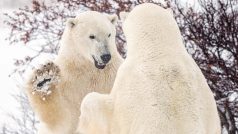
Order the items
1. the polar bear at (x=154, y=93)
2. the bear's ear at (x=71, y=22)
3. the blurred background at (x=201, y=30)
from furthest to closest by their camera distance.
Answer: the blurred background at (x=201, y=30) → the bear's ear at (x=71, y=22) → the polar bear at (x=154, y=93)

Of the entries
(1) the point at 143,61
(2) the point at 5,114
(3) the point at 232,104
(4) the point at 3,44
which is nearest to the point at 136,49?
(1) the point at 143,61

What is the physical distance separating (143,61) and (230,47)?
16.9 feet

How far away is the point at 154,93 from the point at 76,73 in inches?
44.6

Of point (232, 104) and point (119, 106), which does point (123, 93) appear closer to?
point (119, 106)

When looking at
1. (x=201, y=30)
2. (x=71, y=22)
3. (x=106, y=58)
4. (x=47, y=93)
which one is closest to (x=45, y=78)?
(x=47, y=93)

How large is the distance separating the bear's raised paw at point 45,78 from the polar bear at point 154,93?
0.60 m

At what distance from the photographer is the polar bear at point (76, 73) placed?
3914mm

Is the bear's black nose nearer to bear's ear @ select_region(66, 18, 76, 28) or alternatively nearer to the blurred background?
bear's ear @ select_region(66, 18, 76, 28)

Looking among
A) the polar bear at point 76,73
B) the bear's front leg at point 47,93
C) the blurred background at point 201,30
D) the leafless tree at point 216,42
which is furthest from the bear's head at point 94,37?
the leafless tree at point 216,42

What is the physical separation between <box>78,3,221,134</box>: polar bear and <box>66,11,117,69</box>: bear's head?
1.99 feet

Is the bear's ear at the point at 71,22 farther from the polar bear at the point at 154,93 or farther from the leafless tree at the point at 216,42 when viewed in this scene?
the leafless tree at the point at 216,42

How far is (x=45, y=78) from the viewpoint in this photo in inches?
150

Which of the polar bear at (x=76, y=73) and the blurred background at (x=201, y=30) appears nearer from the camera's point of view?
the polar bear at (x=76, y=73)

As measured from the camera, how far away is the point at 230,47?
8188 millimetres
